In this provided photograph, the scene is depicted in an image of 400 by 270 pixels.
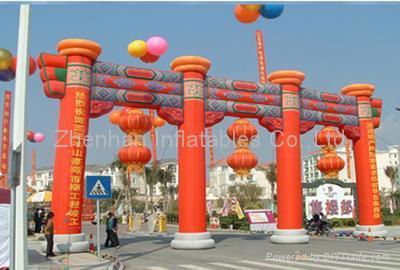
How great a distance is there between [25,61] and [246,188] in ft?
193

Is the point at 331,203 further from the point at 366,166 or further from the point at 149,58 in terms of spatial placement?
the point at 149,58

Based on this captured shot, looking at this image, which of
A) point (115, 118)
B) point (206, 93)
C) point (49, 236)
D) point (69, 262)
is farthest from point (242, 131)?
point (69, 262)

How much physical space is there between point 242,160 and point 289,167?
1.71m

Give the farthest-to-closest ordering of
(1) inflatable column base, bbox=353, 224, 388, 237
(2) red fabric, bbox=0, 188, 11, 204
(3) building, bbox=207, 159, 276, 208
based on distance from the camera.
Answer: (3) building, bbox=207, 159, 276, 208 < (1) inflatable column base, bbox=353, 224, 388, 237 < (2) red fabric, bbox=0, 188, 11, 204

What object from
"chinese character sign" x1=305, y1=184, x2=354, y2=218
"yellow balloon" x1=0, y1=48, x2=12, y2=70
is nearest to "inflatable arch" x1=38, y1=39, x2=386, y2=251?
"yellow balloon" x1=0, y1=48, x2=12, y2=70

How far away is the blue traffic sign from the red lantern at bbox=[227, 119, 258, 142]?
24.7 feet

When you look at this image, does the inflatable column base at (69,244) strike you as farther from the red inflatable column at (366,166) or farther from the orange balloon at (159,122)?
the red inflatable column at (366,166)

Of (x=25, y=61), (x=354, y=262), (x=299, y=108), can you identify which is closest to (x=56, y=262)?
(x=25, y=61)

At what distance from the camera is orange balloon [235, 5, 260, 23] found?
721 centimetres

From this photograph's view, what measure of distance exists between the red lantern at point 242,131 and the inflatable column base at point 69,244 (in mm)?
6884

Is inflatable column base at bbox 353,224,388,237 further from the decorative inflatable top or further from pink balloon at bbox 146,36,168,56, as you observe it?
pink balloon at bbox 146,36,168,56

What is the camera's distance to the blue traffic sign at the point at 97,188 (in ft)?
34.7

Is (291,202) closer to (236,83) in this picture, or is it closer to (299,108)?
(299,108)

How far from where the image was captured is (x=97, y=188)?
10.7 metres
